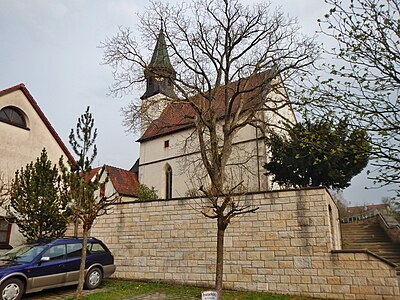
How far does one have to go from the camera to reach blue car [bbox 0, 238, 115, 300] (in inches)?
320

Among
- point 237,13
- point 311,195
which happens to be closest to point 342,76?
point 311,195

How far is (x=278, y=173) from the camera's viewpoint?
19.1m

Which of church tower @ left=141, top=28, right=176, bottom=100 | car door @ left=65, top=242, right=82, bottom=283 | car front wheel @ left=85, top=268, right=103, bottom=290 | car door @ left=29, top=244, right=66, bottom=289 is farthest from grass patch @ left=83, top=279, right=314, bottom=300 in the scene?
church tower @ left=141, top=28, right=176, bottom=100

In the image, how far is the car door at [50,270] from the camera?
8.58 meters

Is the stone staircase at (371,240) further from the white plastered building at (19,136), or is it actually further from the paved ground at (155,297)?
the white plastered building at (19,136)

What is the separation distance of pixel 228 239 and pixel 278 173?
9.65 m

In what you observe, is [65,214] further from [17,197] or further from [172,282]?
[172,282]

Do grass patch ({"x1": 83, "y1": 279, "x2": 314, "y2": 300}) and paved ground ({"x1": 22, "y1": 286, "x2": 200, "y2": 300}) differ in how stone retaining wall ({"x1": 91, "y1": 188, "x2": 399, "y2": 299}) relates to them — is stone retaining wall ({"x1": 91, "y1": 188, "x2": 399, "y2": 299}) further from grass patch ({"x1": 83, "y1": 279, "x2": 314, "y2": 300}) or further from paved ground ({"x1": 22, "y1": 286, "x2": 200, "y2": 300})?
paved ground ({"x1": 22, "y1": 286, "x2": 200, "y2": 300})

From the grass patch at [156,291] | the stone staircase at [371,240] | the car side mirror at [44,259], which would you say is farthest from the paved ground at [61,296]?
the stone staircase at [371,240]

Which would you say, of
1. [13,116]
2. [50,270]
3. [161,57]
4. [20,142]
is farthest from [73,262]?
[161,57]

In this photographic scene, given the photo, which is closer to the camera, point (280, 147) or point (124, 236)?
point (124, 236)

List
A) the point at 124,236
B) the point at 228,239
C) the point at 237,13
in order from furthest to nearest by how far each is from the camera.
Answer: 1. the point at 237,13
2. the point at 124,236
3. the point at 228,239

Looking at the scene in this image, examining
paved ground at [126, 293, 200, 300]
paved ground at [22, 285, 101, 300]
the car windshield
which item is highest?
the car windshield

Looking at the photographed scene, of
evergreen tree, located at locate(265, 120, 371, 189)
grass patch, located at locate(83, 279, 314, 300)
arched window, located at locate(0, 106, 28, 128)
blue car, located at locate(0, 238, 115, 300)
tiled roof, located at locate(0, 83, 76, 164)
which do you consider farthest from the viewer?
evergreen tree, located at locate(265, 120, 371, 189)
